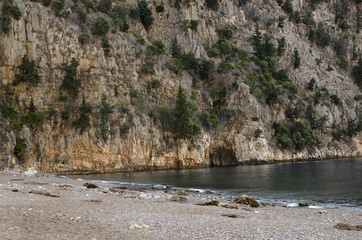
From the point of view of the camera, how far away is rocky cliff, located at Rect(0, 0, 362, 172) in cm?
5134

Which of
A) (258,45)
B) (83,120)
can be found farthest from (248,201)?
(258,45)

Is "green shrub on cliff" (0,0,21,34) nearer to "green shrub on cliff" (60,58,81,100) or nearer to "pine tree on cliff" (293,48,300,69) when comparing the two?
"green shrub on cliff" (60,58,81,100)

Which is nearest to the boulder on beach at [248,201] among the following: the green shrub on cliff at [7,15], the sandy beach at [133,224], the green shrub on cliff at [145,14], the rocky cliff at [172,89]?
the sandy beach at [133,224]

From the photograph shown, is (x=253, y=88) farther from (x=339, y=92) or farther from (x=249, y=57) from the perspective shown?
(x=339, y=92)

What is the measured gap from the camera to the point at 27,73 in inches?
2005

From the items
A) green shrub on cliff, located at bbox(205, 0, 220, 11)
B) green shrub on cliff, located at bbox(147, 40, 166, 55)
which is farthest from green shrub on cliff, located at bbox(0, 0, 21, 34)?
green shrub on cliff, located at bbox(205, 0, 220, 11)

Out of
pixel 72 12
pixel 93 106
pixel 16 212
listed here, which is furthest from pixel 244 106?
pixel 16 212

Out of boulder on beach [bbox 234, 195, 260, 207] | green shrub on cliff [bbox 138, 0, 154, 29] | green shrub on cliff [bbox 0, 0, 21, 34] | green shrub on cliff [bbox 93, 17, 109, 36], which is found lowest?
boulder on beach [bbox 234, 195, 260, 207]

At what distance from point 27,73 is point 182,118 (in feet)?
90.5

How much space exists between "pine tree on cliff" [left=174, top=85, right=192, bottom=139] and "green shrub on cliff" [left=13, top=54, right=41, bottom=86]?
25279 millimetres

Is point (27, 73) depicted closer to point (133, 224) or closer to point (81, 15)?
point (81, 15)

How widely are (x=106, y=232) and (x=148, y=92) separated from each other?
57.8m

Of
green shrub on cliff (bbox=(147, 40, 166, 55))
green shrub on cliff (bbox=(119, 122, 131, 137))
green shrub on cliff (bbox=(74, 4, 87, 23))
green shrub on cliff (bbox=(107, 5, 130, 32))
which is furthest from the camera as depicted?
green shrub on cliff (bbox=(147, 40, 166, 55))

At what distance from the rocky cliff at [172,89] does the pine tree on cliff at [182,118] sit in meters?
1.54
